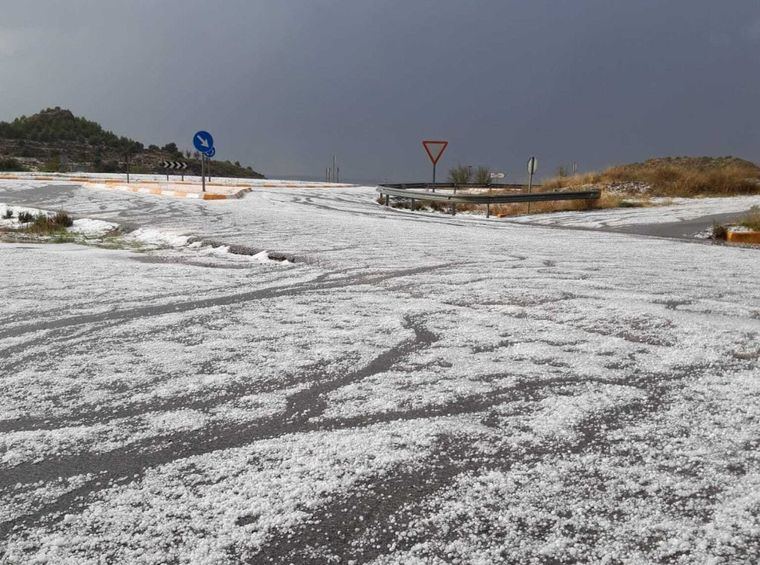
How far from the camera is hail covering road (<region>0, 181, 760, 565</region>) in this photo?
171cm

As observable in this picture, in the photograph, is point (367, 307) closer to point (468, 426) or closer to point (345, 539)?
point (468, 426)

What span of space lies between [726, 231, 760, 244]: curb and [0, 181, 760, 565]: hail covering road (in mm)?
5852

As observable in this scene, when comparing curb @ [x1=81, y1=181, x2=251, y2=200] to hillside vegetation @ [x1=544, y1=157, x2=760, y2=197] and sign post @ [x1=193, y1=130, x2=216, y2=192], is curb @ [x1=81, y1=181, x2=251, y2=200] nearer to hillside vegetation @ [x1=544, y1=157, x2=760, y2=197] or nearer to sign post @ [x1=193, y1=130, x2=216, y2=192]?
sign post @ [x1=193, y1=130, x2=216, y2=192]

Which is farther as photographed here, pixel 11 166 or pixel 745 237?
pixel 11 166

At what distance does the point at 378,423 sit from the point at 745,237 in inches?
413

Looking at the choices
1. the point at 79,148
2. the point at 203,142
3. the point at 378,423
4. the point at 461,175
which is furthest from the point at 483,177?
the point at 79,148

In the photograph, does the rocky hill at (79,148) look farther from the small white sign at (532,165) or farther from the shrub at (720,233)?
the shrub at (720,233)

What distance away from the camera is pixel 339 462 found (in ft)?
7.02

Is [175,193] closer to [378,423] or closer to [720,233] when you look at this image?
[720,233]

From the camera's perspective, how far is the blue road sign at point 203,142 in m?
20.0

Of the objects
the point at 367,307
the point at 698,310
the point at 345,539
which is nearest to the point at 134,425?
the point at 345,539

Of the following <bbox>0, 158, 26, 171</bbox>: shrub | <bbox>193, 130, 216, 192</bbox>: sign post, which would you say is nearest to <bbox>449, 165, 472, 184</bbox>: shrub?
<bbox>193, 130, 216, 192</bbox>: sign post

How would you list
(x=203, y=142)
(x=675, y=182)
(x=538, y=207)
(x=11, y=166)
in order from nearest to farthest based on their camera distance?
(x=538, y=207) < (x=203, y=142) < (x=675, y=182) < (x=11, y=166)

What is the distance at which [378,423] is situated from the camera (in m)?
2.47
